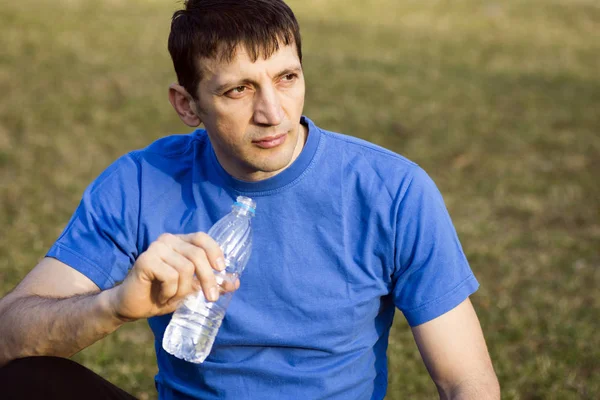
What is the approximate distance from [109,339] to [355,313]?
275 cm

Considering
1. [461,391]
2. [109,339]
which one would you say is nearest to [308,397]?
[461,391]

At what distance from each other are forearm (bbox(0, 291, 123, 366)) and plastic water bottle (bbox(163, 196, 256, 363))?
39 centimetres

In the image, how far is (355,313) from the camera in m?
2.84

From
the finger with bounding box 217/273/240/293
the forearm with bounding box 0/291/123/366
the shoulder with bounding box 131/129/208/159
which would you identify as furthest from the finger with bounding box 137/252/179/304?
the shoulder with bounding box 131/129/208/159

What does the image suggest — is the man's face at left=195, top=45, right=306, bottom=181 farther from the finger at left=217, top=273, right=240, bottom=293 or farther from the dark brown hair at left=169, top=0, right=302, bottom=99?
the finger at left=217, top=273, right=240, bottom=293

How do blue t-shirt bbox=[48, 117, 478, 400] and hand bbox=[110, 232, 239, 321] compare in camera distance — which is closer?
hand bbox=[110, 232, 239, 321]

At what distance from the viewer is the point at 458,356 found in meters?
2.70

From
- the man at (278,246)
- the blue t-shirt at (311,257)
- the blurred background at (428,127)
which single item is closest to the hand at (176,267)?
the man at (278,246)

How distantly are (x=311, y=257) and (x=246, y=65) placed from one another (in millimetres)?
689

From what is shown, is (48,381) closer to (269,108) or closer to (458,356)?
(269,108)

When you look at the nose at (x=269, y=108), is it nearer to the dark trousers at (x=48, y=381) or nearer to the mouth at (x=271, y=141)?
the mouth at (x=271, y=141)

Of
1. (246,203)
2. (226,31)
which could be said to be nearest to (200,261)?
(246,203)

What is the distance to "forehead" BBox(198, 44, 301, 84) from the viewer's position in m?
2.79

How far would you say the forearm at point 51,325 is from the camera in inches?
98.6
